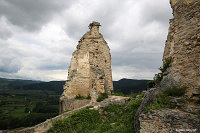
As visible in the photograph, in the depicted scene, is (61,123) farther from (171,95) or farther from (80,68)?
(80,68)

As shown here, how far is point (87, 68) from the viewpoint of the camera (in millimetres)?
16344

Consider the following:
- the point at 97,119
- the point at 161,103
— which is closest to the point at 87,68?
the point at 97,119

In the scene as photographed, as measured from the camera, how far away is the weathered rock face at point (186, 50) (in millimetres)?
6035

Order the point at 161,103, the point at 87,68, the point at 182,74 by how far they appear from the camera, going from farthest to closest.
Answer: the point at 87,68 < the point at 182,74 < the point at 161,103

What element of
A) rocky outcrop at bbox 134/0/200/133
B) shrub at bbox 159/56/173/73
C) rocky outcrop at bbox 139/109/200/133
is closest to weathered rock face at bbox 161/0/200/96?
rocky outcrop at bbox 134/0/200/133

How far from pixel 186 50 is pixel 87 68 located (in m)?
10.9

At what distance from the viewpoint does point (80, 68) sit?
1648 centimetres

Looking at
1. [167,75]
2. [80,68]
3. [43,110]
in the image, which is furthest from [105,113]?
[43,110]

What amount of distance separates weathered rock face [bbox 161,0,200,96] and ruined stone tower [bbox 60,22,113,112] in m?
8.85

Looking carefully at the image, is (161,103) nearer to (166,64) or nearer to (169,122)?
(169,122)

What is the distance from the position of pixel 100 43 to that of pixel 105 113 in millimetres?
8561

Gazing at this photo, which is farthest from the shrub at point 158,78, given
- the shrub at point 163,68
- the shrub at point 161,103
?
the shrub at point 161,103

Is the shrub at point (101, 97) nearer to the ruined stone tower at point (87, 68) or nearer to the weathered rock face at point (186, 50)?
the ruined stone tower at point (87, 68)

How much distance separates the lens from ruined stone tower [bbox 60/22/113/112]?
15898mm
